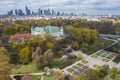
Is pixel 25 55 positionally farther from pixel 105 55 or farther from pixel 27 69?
pixel 105 55

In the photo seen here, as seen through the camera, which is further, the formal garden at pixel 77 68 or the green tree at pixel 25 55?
the green tree at pixel 25 55

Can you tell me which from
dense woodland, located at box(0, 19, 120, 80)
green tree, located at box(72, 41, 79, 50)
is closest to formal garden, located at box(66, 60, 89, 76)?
dense woodland, located at box(0, 19, 120, 80)

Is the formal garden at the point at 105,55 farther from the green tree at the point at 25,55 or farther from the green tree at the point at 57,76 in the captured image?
the green tree at the point at 57,76

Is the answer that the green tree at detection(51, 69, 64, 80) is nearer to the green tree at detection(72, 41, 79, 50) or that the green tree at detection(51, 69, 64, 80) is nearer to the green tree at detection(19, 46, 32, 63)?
the green tree at detection(19, 46, 32, 63)

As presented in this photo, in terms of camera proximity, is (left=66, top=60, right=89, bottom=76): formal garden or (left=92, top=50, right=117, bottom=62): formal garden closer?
(left=66, top=60, right=89, bottom=76): formal garden

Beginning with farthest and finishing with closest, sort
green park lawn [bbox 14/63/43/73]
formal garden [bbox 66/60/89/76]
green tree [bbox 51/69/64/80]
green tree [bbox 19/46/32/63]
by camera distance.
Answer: green tree [bbox 19/46/32/63]
green park lawn [bbox 14/63/43/73]
formal garden [bbox 66/60/89/76]
green tree [bbox 51/69/64/80]

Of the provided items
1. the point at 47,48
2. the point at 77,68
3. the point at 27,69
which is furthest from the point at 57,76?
the point at 47,48

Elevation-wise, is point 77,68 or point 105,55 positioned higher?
point 77,68

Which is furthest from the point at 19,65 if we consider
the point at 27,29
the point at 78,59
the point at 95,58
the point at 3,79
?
the point at 27,29

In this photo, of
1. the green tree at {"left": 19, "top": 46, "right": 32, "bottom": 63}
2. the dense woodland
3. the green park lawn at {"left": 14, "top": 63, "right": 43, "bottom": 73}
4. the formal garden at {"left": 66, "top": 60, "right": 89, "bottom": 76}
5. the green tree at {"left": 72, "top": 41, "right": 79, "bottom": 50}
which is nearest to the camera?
the formal garden at {"left": 66, "top": 60, "right": 89, "bottom": 76}

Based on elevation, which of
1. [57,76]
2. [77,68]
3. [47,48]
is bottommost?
[77,68]

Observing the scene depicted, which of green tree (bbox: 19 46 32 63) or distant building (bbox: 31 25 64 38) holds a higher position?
distant building (bbox: 31 25 64 38)

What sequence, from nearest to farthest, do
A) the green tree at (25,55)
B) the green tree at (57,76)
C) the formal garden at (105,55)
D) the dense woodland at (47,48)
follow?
the green tree at (57,76) → the dense woodland at (47,48) → the green tree at (25,55) → the formal garden at (105,55)

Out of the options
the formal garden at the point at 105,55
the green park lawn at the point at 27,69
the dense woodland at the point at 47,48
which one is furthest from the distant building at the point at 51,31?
the green park lawn at the point at 27,69
